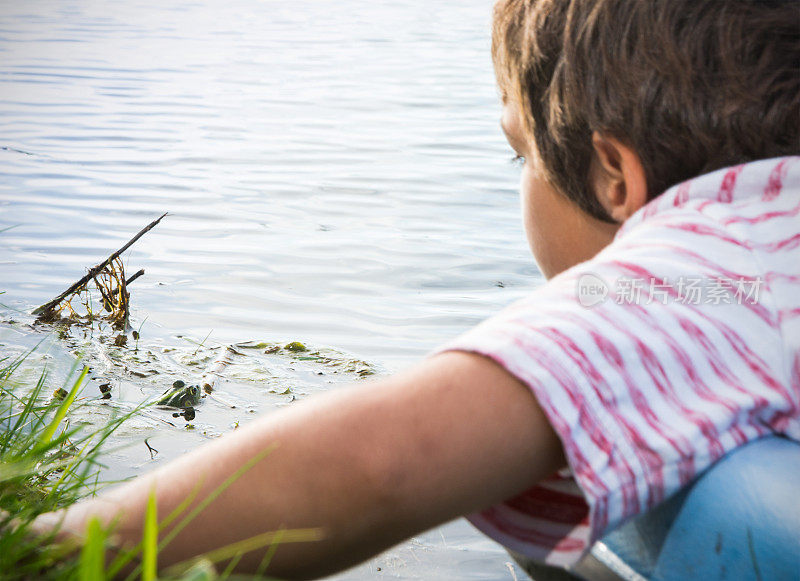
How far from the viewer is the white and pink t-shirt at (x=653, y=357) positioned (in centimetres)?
105

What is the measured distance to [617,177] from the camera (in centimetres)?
169

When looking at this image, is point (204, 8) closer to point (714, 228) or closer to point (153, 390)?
point (153, 390)

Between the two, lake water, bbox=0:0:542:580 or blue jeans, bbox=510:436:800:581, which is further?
lake water, bbox=0:0:542:580

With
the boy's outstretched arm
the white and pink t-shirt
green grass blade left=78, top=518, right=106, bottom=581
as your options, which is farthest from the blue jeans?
green grass blade left=78, top=518, right=106, bottom=581

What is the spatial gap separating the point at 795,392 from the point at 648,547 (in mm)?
362

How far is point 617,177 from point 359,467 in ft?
2.94

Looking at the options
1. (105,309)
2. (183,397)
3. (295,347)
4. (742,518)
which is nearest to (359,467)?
(742,518)

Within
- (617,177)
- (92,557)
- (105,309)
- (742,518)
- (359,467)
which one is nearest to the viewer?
(92,557)

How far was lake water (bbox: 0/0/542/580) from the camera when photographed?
3.92 m

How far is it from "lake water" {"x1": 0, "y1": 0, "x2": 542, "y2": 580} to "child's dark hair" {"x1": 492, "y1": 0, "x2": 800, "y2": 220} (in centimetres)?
117

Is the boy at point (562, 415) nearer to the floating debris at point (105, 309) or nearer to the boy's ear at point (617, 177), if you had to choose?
the boy's ear at point (617, 177)

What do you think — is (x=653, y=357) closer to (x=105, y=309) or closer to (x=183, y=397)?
(x=183, y=397)

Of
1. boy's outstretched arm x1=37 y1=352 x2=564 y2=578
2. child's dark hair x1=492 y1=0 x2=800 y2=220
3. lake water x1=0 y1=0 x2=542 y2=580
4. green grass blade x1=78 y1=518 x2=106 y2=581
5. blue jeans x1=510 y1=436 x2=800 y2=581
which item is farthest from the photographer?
lake water x1=0 y1=0 x2=542 y2=580

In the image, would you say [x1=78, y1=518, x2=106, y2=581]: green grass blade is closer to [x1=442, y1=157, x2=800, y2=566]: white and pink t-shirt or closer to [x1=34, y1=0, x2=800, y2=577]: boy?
[x1=34, y1=0, x2=800, y2=577]: boy
